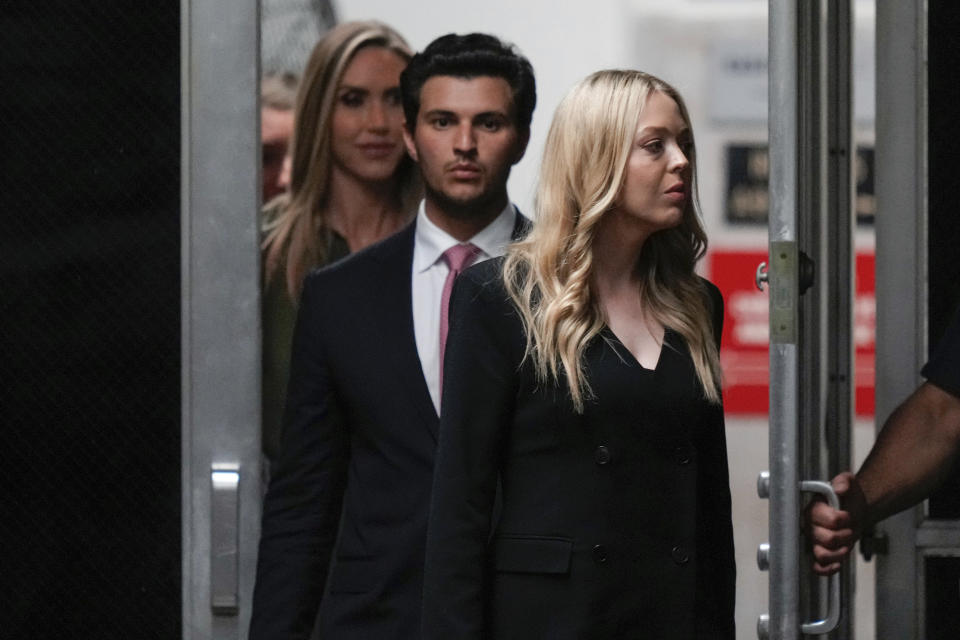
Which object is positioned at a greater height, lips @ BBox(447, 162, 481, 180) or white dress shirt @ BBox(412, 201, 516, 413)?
lips @ BBox(447, 162, 481, 180)

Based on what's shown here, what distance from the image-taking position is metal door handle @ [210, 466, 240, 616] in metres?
2.91

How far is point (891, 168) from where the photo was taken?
9.71 ft

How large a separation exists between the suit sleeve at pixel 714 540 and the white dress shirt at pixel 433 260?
596 mm

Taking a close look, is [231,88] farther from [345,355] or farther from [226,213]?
[345,355]

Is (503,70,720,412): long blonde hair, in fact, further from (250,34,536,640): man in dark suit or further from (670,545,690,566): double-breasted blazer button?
(250,34,536,640): man in dark suit

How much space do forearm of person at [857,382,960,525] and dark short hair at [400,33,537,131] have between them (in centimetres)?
82

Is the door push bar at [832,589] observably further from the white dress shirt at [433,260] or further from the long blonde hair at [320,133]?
the long blonde hair at [320,133]

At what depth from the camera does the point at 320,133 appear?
3695 mm

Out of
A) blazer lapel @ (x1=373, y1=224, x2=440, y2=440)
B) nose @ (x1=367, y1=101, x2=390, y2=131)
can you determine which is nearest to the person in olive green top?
nose @ (x1=367, y1=101, x2=390, y2=131)

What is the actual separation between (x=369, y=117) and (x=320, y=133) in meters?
0.13

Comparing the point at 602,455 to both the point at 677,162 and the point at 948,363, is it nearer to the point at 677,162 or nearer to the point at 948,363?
the point at 677,162

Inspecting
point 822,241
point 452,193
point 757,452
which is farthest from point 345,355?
point 757,452
